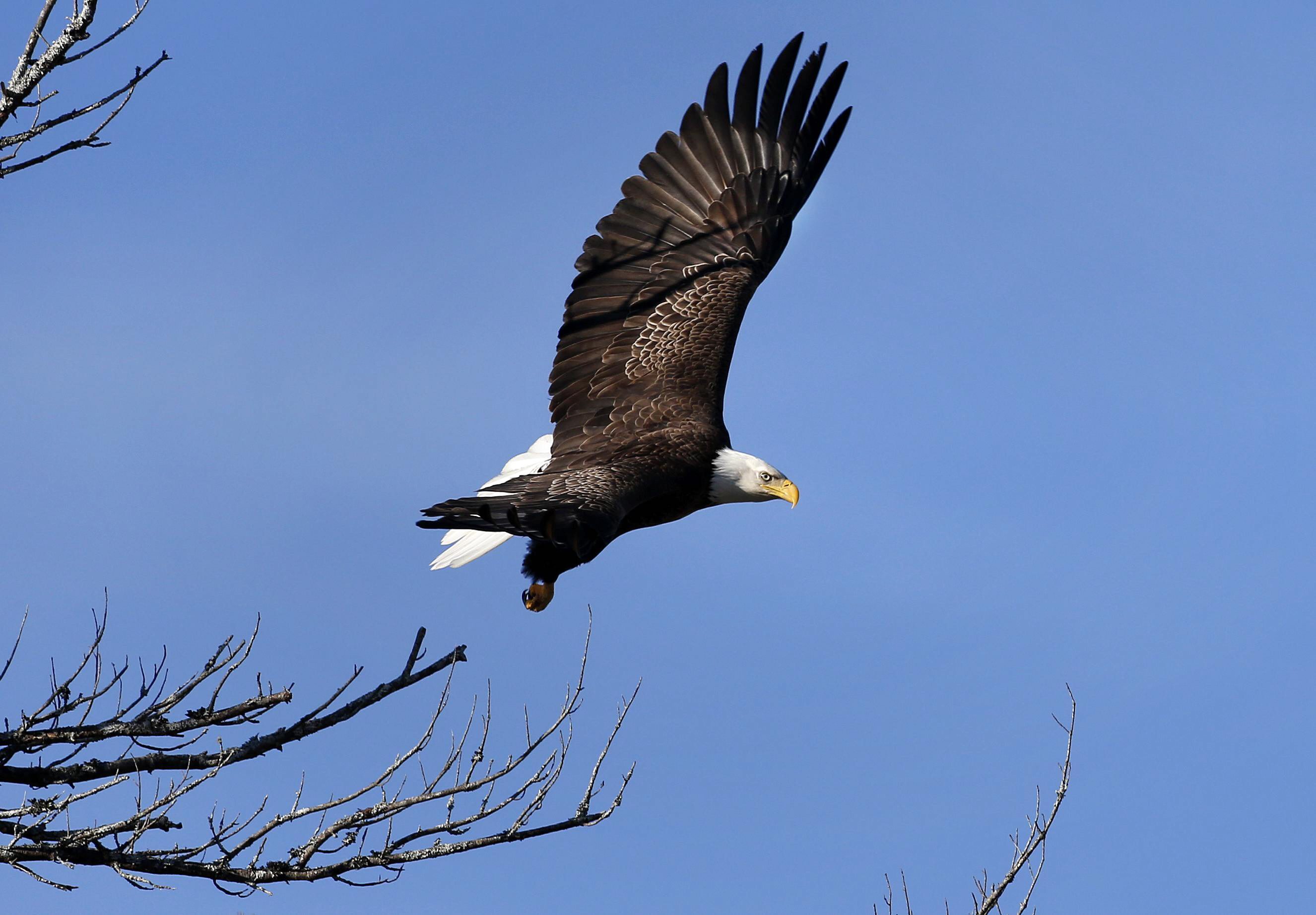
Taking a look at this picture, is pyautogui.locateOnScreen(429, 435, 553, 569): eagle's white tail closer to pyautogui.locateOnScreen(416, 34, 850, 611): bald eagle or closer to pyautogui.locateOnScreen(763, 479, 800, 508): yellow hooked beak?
pyautogui.locateOnScreen(416, 34, 850, 611): bald eagle

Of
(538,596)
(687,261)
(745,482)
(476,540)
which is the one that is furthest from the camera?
(687,261)

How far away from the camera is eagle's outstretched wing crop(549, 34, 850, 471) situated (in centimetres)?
919

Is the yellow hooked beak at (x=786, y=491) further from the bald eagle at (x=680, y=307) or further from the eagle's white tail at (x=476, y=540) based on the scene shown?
the eagle's white tail at (x=476, y=540)

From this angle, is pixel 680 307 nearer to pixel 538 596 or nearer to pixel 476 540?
pixel 476 540

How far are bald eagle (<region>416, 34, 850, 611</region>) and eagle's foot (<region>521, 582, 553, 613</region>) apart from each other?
0.95ft

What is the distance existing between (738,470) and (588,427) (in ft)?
3.62

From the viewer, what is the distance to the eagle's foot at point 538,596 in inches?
280

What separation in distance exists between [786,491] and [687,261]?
186 centimetres

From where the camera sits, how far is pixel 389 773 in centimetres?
669

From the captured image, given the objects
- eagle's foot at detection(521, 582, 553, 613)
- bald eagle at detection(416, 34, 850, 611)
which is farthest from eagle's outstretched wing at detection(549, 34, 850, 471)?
eagle's foot at detection(521, 582, 553, 613)

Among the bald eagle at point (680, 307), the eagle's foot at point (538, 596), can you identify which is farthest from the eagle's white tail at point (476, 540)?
the eagle's foot at point (538, 596)

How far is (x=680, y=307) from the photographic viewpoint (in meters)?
9.73

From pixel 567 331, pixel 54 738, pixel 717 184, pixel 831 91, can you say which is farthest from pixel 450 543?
pixel 831 91

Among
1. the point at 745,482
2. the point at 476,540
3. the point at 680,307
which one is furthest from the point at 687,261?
the point at 476,540
